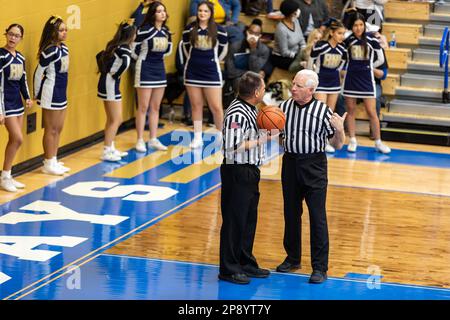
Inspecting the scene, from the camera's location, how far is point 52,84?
35.7 feet

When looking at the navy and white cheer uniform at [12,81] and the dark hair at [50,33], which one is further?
the dark hair at [50,33]

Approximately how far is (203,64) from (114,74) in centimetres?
143

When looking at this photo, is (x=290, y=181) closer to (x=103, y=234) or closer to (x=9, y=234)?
(x=103, y=234)

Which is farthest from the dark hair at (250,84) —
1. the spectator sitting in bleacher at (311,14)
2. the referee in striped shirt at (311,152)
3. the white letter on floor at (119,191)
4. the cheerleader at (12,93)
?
the spectator sitting in bleacher at (311,14)

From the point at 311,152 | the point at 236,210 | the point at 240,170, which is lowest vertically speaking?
the point at 236,210

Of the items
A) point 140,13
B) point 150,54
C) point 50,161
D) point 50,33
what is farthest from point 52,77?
point 140,13

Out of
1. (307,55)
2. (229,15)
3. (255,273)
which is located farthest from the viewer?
(229,15)

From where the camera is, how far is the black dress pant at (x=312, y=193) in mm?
7824

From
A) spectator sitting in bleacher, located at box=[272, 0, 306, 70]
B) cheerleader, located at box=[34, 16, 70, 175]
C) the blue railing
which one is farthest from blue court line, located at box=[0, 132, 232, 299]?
the blue railing

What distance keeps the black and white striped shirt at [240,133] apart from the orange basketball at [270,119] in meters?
0.05

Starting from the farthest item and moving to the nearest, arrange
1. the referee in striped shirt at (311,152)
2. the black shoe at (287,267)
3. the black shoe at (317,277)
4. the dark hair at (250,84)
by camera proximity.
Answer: the black shoe at (287,267) < the black shoe at (317,277) < the referee in striped shirt at (311,152) < the dark hair at (250,84)

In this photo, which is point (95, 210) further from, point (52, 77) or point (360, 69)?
point (360, 69)

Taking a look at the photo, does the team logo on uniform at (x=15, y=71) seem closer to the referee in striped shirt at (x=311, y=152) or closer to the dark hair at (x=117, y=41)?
the dark hair at (x=117, y=41)
